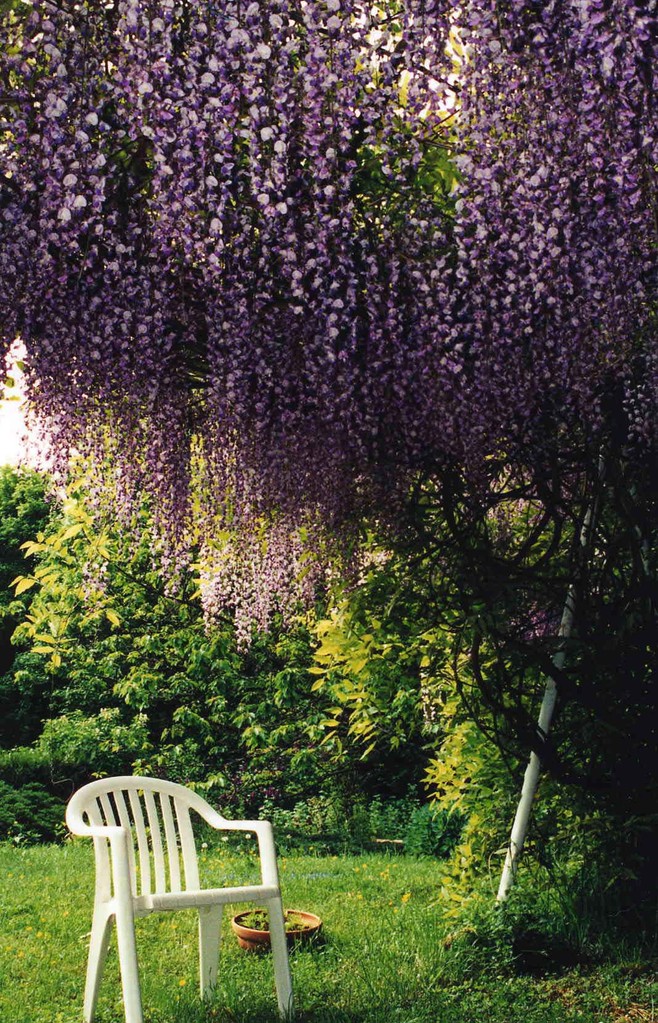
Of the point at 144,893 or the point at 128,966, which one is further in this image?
the point at 144,893

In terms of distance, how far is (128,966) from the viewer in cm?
271

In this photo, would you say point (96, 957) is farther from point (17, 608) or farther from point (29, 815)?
point (17, 608)

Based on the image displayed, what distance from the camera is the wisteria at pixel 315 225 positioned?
2229 mm

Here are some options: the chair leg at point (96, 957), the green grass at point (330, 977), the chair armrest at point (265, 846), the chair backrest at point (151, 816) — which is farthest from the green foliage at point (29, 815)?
the chair armrest at point (265, 846)

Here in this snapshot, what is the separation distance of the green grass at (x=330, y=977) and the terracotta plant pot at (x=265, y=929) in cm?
5

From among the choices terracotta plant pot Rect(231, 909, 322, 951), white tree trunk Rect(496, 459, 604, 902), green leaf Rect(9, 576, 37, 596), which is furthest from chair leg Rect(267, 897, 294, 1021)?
green leaf Rect(9, 576, 37, 596)

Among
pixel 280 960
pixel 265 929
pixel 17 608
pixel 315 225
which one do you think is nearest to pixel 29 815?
pixel 17 608

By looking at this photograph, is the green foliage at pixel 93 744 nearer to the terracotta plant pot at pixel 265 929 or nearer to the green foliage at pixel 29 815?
the green foliage at pixel 29 815

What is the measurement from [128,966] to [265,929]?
1.31 m

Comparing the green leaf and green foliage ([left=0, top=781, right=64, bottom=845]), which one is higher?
the green leaf

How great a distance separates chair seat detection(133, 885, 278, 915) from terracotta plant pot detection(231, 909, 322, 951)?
0.78 metres

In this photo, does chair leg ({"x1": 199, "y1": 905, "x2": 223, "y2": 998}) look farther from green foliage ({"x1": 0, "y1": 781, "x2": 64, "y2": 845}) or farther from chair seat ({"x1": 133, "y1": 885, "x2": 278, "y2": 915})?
green foliage ({"x1": 0, "y1": 781, "x2": 64, "y2": 845})

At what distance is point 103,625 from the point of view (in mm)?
8234

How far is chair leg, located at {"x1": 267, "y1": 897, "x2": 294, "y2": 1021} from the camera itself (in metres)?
2.99
